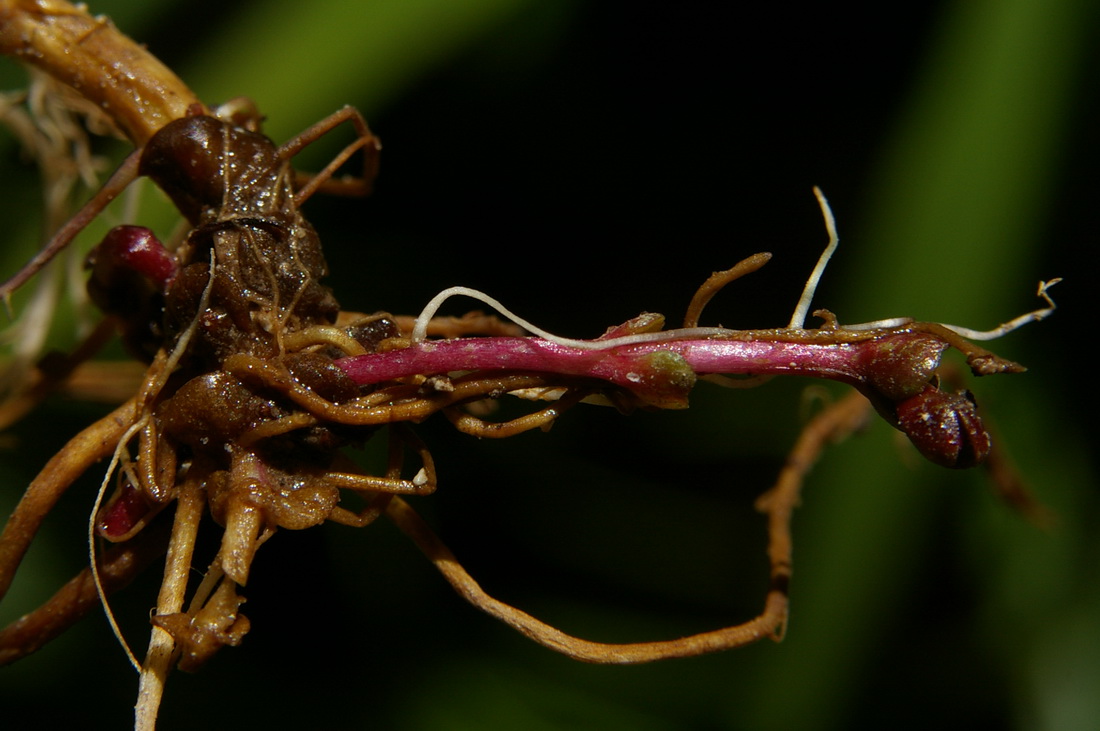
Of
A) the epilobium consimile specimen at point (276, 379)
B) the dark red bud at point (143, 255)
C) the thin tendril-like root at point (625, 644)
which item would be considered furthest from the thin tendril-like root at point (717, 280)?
the dark red bud at point (143, 255)

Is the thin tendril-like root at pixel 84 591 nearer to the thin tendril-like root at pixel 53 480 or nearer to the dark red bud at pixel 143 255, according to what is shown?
the thin tendril-like root at pixel 53 480

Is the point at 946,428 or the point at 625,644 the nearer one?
the point at 946,428

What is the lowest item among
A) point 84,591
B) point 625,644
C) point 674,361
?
point 625,644

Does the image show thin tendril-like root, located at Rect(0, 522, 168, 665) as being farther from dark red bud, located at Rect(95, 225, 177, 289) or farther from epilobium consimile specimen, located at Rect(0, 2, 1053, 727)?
dark red bud, located at Rect(95, 225, 177, 289)

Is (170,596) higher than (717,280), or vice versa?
(717,280)

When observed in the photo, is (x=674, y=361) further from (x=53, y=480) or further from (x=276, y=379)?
(x=53, y=480)

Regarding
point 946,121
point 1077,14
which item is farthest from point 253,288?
point 1077,14

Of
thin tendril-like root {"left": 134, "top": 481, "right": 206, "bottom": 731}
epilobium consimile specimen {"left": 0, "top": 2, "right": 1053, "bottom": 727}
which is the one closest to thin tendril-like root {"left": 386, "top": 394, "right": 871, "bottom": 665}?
epilobium consimile specimen {"left": 0, "top": 2, "right": 1053, "bottom": 727}

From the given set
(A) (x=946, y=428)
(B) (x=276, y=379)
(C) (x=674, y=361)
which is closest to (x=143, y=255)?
(B) (x=276, y=379)

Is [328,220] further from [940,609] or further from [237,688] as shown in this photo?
[940,609]
